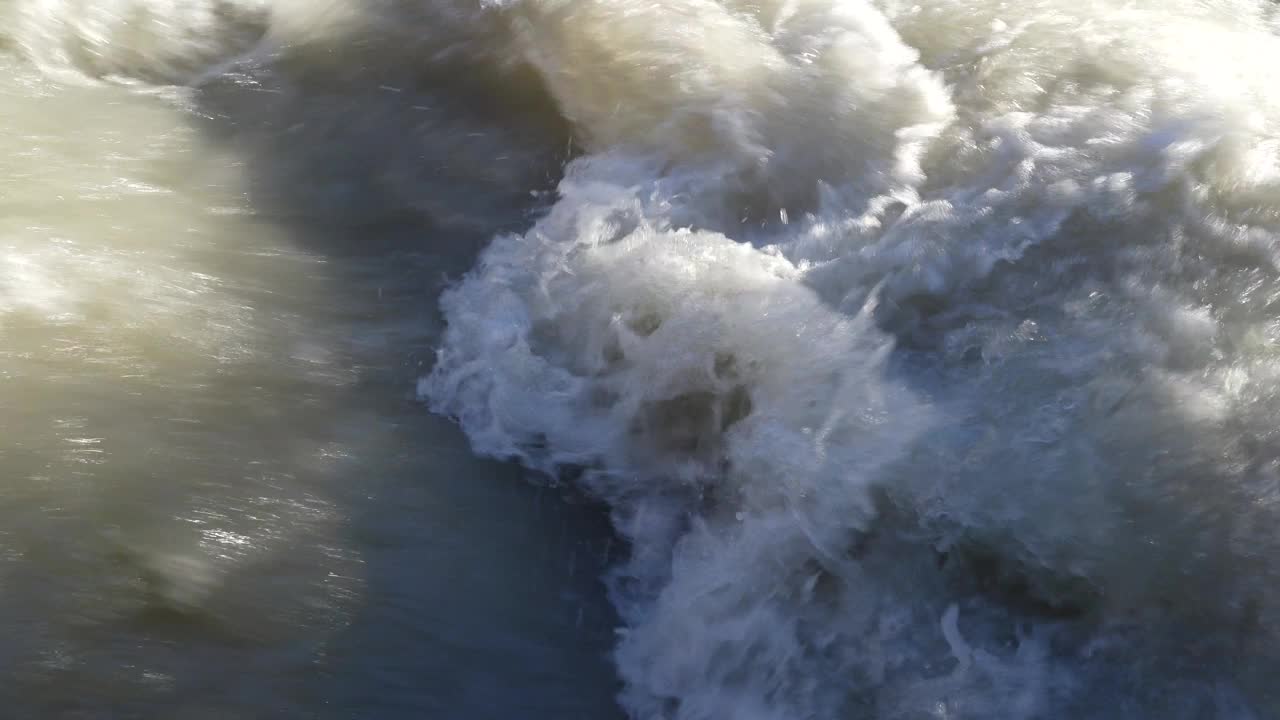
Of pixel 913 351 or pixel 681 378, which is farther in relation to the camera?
pixel 681 378

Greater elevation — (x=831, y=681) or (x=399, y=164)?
(x=399, y=164)

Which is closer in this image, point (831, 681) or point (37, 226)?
point (831, 681)

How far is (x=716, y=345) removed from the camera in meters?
3.51

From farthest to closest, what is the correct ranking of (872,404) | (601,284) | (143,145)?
(143,145) < (601,284) < (872,404)

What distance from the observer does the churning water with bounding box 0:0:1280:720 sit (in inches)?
114

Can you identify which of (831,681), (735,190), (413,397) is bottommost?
(831,681)

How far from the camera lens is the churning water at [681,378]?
2893 millimetres

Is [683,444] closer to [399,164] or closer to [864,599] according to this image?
[864,599]

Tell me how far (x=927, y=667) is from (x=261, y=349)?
202 cm

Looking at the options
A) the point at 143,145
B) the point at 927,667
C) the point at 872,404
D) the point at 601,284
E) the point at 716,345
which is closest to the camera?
the point at 927,667

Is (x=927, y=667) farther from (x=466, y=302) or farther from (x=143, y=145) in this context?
(x=143, y=145)

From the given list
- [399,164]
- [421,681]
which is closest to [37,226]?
[399,164]

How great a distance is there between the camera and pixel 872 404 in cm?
326

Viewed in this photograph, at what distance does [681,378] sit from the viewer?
352 centimetres
